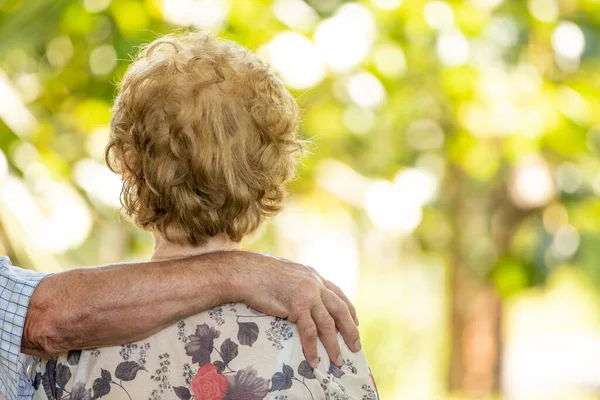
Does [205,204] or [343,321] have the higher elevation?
[205,204]

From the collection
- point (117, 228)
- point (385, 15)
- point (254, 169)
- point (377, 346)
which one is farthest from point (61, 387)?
point (377, 346)

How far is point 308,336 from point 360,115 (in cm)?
296

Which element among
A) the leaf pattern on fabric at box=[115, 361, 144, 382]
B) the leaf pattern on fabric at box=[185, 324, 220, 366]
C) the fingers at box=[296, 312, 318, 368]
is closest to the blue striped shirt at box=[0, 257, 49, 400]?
the leaf pattern on fabric at box=[115, 361, 144, 382]

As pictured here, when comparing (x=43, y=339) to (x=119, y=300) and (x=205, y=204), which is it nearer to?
(x=119, y=300)

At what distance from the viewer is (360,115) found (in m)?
4.29

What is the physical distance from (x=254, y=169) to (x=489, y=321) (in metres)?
5.27

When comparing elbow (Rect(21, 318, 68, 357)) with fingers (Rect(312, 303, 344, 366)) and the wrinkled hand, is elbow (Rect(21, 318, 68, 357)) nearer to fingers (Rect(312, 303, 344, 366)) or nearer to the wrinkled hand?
the wrinkled hand

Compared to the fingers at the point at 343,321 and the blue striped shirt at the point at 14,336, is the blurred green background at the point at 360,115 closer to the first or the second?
the fingers at the point at 343,321

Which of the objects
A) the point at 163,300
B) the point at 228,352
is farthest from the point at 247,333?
the point at 163,300

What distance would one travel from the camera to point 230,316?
141 centimetres

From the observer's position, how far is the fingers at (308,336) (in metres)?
1.40

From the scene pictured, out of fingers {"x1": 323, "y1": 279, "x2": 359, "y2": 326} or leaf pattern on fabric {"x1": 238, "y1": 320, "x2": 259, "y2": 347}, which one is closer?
leaf pattern on fabric {"x1": 238, "y1": 320, "x2": 259, "y2": 347}

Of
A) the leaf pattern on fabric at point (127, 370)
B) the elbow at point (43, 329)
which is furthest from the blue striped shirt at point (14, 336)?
the leaf pattern on fabric at point (127, 370)

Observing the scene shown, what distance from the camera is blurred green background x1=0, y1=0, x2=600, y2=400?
2.89m
